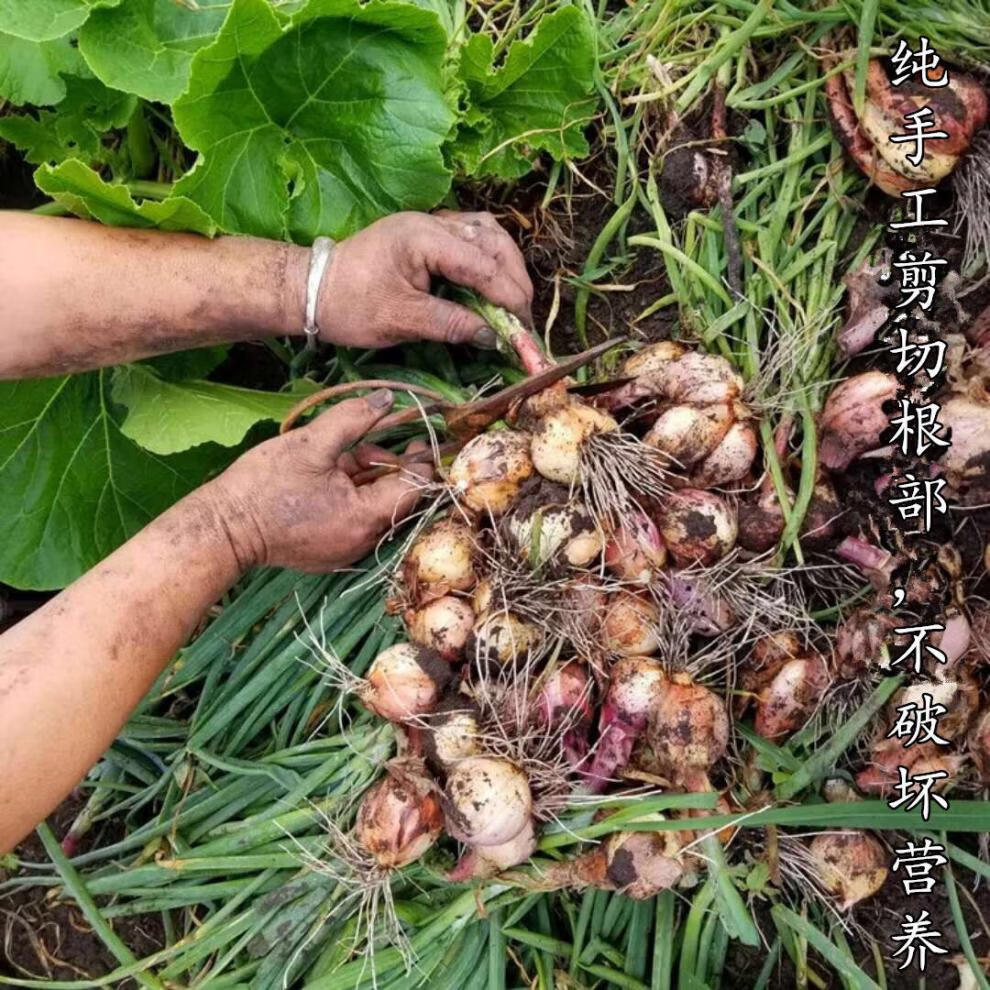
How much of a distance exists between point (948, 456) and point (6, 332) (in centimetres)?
114

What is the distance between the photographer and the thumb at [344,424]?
3.99 feet

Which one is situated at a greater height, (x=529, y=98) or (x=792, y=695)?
(x=529, y=98)

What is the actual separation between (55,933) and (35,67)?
135 cm

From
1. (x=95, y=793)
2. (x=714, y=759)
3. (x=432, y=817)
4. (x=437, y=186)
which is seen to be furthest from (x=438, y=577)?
(x=95, y=793)

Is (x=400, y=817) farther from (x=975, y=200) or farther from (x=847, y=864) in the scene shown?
(x=975, y=200)

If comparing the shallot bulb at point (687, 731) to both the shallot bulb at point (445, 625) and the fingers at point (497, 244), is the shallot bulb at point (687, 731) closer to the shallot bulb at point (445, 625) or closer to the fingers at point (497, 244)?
the shallot bulb at point (445, 625)

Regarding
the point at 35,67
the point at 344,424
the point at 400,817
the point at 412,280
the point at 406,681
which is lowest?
the point at 400,817

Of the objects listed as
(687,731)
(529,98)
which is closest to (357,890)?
(687,731)

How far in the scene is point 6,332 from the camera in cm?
116

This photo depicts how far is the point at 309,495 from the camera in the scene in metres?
1.22

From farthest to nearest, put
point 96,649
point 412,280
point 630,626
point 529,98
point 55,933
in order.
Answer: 1. point 55,933
2. point 529,98
3. point 412,280
4. point 630,626
5. point 96,649

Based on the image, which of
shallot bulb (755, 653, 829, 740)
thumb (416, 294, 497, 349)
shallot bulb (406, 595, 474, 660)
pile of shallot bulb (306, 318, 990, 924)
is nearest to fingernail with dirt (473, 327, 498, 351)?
thumb (416, 294, 497, 349)

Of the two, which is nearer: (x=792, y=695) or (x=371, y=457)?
(x=792, y=695)

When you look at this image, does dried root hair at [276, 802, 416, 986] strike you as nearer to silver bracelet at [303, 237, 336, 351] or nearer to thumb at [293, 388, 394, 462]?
thumb at [293, 388, 394, 462]
